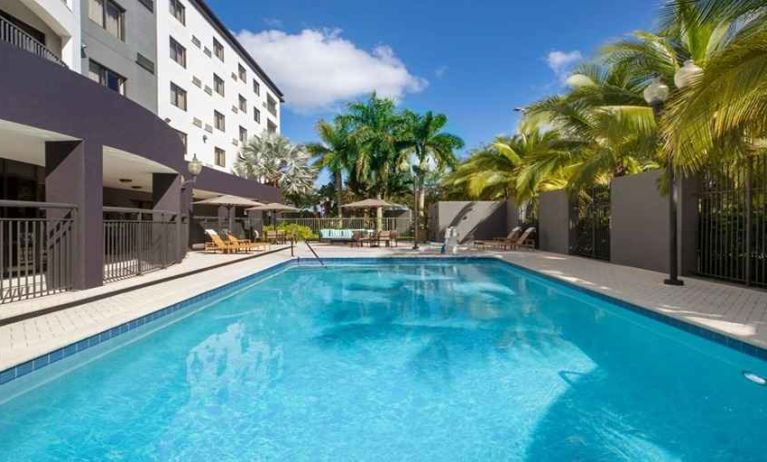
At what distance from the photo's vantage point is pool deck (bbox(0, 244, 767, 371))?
16.1 ft

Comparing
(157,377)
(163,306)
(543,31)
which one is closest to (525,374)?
(157,377)

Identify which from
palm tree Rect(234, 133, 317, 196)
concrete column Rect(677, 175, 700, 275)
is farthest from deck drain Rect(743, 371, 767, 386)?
palm tree Rect(234, 133, 317, 196)

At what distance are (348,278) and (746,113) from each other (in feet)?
30.2

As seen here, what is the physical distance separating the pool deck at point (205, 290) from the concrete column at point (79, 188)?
507 mm

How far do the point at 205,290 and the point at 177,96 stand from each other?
16.5 m

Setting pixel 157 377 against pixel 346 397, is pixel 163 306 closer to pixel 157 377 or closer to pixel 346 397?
pixel 157 377

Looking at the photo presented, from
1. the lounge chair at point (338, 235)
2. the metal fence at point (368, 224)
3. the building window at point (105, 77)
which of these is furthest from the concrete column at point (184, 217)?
the metal fence at point (368, 224)

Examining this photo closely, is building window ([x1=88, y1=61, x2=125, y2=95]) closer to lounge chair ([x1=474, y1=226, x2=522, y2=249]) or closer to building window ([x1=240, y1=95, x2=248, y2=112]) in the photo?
building window ([x1=240, y1=95, x2=248, y2=112])

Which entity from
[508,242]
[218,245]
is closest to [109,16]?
[218,245]

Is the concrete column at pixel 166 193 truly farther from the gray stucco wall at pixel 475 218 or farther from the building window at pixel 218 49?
the building window at pixel 218 49

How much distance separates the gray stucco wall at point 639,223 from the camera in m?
10.3

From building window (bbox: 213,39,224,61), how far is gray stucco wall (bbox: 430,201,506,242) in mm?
16282

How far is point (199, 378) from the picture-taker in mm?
4730

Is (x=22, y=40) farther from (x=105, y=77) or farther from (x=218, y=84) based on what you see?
(x=218, y=84)
